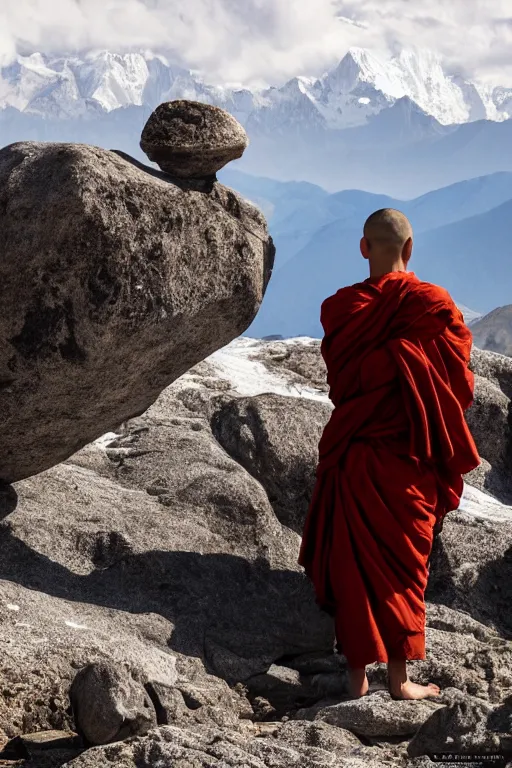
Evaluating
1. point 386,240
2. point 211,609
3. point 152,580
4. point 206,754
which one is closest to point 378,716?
point 206,754

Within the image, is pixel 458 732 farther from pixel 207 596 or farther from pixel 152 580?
pixel 152 580

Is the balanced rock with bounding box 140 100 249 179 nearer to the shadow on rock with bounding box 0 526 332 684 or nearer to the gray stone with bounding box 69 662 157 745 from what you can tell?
the shadow on rock with bounding box 0 526 332 684

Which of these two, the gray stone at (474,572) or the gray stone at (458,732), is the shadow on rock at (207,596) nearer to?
the gray stone at (474,572)

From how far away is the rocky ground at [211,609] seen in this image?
4398mm

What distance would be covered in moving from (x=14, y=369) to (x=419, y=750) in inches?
121

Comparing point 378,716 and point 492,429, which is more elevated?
point 492,429

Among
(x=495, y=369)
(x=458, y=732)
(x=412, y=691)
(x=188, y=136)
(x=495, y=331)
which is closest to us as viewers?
(x=458, y=732)

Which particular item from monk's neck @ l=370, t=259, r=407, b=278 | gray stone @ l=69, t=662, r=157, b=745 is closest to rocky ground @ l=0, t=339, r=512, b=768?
gray stone @ l=69, t=662, r=157, b=745

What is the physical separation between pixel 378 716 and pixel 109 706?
1.44 m

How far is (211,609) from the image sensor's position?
631 cm

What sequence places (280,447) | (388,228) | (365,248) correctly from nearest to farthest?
(388,228)
(365,248)
(280,447)

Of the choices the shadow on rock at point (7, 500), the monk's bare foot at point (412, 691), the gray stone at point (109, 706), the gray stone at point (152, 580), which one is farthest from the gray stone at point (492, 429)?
the gray stone at point (109, 706)

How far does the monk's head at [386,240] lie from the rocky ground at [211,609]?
82.9 inches

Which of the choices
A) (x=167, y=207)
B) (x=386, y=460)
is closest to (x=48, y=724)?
(x=386, y=460)
